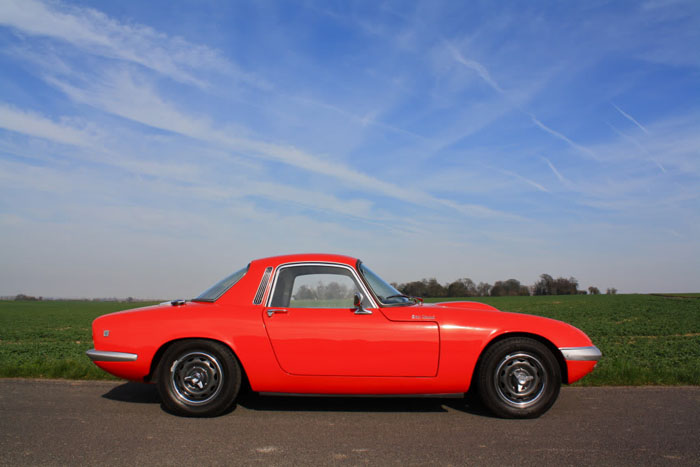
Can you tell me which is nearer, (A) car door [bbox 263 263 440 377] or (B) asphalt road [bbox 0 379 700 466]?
(B) asphalt road [bbox 0 379 700 466]

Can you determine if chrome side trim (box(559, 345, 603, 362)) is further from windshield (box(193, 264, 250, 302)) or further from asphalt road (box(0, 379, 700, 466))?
windshield (box(193, 264, 250, 302))

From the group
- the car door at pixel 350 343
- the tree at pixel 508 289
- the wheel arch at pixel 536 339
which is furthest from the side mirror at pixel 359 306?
the tree at pixel 508 289

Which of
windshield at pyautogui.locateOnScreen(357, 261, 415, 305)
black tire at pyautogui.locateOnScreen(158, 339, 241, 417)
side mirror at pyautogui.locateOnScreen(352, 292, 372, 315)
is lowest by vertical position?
black tire at pyautogui.locateOnScreen(158, 339, 241, 417)

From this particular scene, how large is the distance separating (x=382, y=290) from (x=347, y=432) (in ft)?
4.84

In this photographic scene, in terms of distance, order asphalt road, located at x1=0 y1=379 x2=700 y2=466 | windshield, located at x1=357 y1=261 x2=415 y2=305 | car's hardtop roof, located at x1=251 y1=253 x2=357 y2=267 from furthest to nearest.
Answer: car's hardtop roof, located at x1=251 y1=253 x2=357 y2=267 < windshield, located at x1=357 y1=261 x2=415 y2=305 < asphalt road, located at x1=0 y1=379 x2=700 y2=466

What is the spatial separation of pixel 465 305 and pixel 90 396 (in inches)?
157

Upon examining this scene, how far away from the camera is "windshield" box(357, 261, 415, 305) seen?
4.86 m

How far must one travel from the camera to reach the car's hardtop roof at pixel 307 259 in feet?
16.4

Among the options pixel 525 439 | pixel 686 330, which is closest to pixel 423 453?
pixel 525 439

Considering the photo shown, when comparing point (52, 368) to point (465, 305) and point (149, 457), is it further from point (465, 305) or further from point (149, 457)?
point (465, 305)

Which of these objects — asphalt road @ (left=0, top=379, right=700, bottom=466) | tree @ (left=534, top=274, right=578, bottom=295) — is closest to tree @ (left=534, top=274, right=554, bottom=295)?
tree @ (left=534, top=274, right=578, bottom=295)

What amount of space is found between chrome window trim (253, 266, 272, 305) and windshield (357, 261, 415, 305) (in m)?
0.87

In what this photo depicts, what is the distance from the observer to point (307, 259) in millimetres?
5004

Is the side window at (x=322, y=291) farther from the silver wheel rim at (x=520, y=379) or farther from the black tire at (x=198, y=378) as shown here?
the silver wheel rim at (x=520, y=379)
